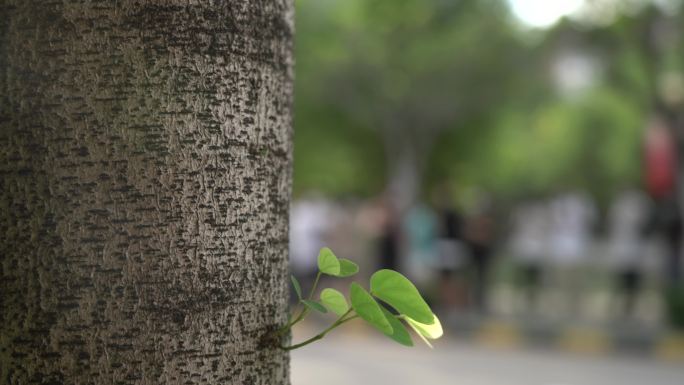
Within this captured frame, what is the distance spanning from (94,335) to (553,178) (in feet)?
124

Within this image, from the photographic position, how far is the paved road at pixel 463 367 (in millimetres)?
9031

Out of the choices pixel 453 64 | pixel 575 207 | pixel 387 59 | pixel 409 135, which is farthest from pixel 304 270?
pixel 409 135

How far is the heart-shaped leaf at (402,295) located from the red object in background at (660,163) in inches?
450

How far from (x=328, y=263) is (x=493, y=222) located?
14.9 metres

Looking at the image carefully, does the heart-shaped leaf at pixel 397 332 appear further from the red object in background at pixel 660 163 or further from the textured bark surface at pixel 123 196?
the red object in background at pixel 660 163

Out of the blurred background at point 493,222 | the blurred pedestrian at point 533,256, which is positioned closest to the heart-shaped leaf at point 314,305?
the blurred background at point 493,222

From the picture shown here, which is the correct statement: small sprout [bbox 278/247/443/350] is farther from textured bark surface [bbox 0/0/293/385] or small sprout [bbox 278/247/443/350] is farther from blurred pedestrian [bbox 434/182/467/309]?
blurred pedestrian [bbox 434/182/467/309]

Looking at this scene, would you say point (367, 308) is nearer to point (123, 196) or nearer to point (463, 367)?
point (123, 196)

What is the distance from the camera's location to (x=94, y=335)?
118 cm

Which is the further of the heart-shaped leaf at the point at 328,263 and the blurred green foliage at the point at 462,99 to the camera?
the blurred green foliage at the point at 462,99

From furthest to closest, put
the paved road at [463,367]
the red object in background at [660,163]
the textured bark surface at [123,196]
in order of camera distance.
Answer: the red object in background at [660,163] → the paved road at [463,367] → the textured bark surface at [123,196]

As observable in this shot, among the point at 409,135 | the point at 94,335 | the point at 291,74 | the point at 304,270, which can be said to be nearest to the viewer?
the point at 94,335

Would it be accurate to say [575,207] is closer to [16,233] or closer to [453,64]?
[453,64]

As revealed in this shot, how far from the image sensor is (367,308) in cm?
125
